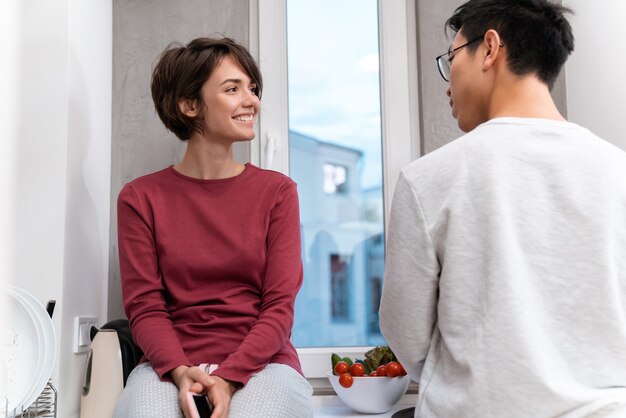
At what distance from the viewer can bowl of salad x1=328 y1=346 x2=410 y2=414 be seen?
2.11 metres

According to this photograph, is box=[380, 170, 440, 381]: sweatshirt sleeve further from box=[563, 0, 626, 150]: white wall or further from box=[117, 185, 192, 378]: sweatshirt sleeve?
box=[563, 0, 626, 150]: white wall

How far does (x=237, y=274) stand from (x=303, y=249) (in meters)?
0.65

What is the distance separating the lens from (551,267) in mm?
1075

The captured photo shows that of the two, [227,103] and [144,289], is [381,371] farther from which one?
[227,103]

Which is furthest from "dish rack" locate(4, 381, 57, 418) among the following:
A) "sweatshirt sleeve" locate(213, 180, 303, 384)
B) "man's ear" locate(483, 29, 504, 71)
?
"man's ear" locate(483, 29, 504, 71)

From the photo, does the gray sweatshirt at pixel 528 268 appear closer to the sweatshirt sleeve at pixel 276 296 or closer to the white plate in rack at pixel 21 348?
the sweatshirt sleeve at pixel 276 296

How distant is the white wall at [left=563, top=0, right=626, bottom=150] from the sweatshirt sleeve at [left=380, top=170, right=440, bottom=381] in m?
1.20

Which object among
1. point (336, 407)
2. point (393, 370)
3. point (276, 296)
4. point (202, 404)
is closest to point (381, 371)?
point (393, 370)

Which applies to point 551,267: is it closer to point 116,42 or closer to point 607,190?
point 607,190

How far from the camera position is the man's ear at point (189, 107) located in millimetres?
1924

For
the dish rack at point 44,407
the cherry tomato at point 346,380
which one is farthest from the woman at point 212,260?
the cherry tomato at point 346,380

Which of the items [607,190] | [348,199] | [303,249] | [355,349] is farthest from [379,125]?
[607,190]

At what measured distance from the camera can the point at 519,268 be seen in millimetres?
1070

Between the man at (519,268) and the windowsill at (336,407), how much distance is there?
1028mm
